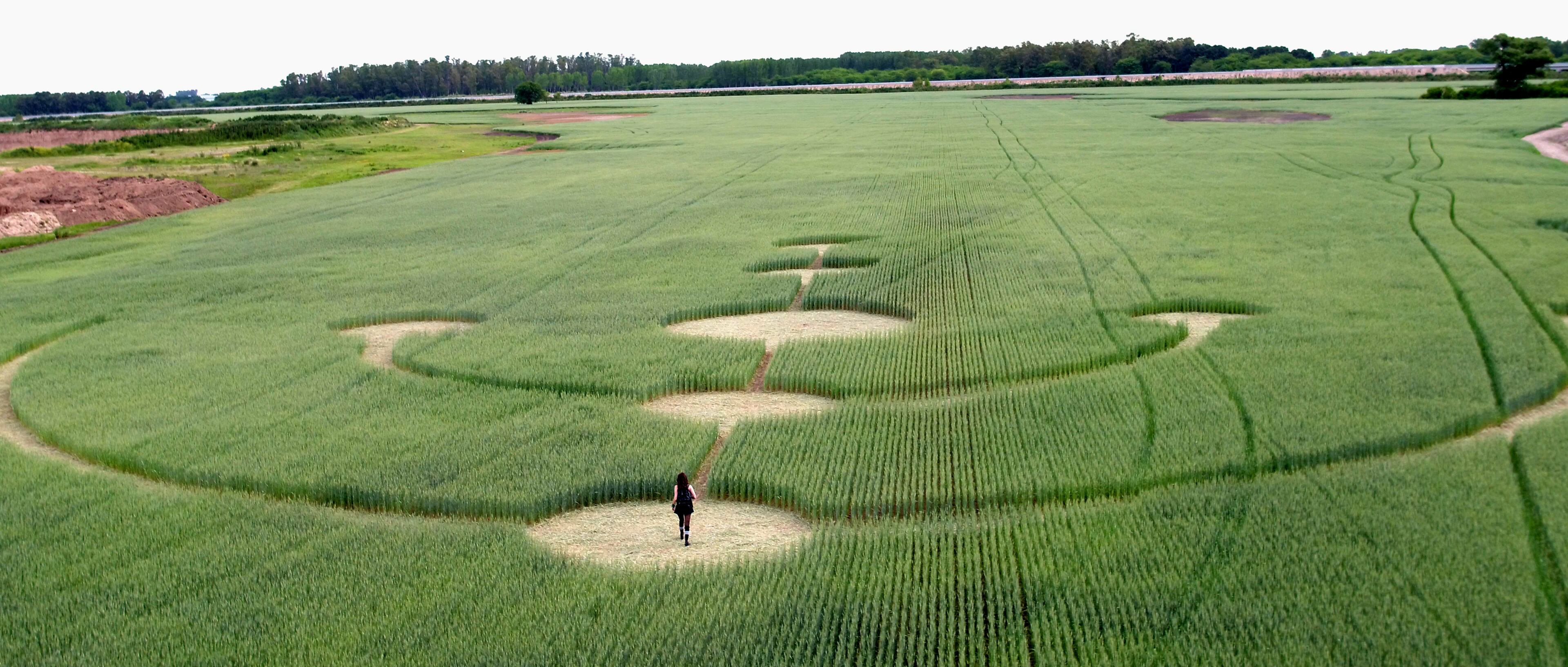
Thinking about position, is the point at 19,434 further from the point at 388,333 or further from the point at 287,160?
the point at 287,160

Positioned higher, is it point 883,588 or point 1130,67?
point 1130,67

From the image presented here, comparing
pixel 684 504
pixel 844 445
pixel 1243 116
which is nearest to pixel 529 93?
pixel 1243 116

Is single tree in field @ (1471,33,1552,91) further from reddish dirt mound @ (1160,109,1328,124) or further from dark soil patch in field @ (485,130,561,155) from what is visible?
dark soil patch in field @ (485,130,561,155)

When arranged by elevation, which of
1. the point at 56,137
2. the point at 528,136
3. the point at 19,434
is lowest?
the point at 19,434

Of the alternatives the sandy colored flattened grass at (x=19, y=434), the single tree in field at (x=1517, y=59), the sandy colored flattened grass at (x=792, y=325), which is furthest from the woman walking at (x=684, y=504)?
the single tree in field at (x=1517, y=59)

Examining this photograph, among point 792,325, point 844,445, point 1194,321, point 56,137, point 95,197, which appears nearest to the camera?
point 844,445

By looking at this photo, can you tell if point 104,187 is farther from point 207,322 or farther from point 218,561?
point 218,561

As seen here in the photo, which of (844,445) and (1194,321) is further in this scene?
(1194,321)
